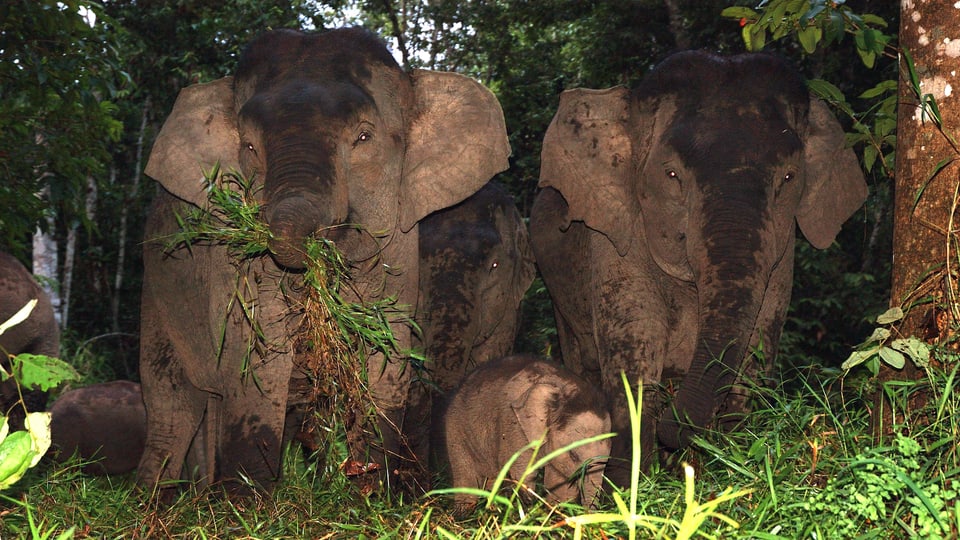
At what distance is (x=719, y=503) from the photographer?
319 cm

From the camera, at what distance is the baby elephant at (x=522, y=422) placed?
5316 mm

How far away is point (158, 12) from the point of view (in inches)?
458

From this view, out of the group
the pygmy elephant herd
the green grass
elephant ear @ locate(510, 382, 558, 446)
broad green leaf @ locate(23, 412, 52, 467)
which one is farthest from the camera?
elephant ear @ locate(510, 382, 558, 446)

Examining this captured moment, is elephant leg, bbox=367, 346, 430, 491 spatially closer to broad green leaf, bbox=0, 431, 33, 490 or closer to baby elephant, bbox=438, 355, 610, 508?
baby elephant, bbox=438, 355, 610, 508

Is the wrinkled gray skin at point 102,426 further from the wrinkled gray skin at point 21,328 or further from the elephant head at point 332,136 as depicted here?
the elephant head at point 332,136

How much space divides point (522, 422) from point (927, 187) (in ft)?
7.62

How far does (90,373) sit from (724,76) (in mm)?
7433

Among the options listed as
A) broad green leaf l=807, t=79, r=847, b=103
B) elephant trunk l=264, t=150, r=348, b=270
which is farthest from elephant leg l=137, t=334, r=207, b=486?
broad green leaf l=807, t=79, r=847, b=103

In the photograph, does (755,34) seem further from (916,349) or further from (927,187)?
(916,349)

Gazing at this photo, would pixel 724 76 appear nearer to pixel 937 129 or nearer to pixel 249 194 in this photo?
pixel 937 129

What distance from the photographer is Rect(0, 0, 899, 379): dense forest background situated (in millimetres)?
7207

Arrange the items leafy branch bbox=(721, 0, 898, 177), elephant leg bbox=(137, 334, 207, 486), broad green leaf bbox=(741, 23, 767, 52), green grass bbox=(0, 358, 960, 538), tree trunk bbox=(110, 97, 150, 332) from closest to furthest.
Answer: green grass bbox=(0, 358, 960, 538) → leafy branch bbox=(721, 0, 898, 177) → broad green leaf bbox=(741, 23, 767, 52) → elephant leg bbox=(137, 334, 207, 486) → tree trunk bbox=(110, 97, 150, 332)

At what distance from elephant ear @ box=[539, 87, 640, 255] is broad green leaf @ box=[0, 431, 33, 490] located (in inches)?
165

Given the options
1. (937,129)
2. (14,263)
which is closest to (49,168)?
(14,263)
